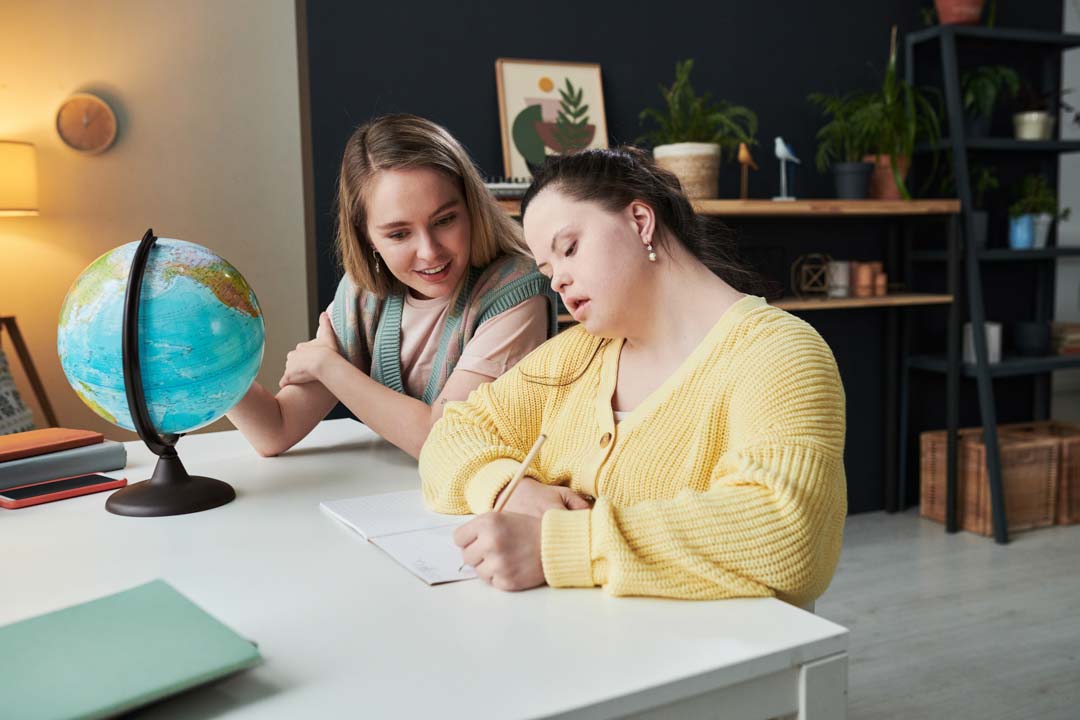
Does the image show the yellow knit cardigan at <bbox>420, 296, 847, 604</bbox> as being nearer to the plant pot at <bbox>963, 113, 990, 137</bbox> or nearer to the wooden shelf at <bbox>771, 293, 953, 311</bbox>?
the wooden shelf at <bbox>771, 293, 953, 311</bbox>

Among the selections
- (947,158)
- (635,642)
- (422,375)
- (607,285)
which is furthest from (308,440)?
(947,158)

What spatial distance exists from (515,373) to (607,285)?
26 cm

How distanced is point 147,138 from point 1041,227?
343cm

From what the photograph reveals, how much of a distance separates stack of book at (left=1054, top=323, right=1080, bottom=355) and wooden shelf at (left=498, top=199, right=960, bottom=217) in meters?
0.72

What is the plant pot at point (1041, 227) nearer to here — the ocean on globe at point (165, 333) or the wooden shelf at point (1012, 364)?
the wooden shelf at point (1012, 364)

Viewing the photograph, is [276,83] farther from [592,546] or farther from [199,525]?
[592,546]

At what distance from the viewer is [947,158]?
3.90 m

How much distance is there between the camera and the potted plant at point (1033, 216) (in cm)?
377

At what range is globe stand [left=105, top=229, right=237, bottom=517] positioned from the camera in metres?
1.13

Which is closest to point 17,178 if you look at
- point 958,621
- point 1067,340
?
point 958,621

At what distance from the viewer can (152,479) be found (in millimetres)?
1268

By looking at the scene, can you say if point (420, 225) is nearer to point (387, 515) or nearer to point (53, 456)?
point (387, 515)

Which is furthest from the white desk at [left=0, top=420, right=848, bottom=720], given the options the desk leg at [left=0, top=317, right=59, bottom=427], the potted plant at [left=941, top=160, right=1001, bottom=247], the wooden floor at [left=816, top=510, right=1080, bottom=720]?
the potted plant at [left=941, top=160, right=1001, bottom=247]

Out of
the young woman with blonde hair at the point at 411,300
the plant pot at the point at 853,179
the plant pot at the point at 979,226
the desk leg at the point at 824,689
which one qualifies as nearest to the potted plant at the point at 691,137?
the plant pot at the point at 853,179
